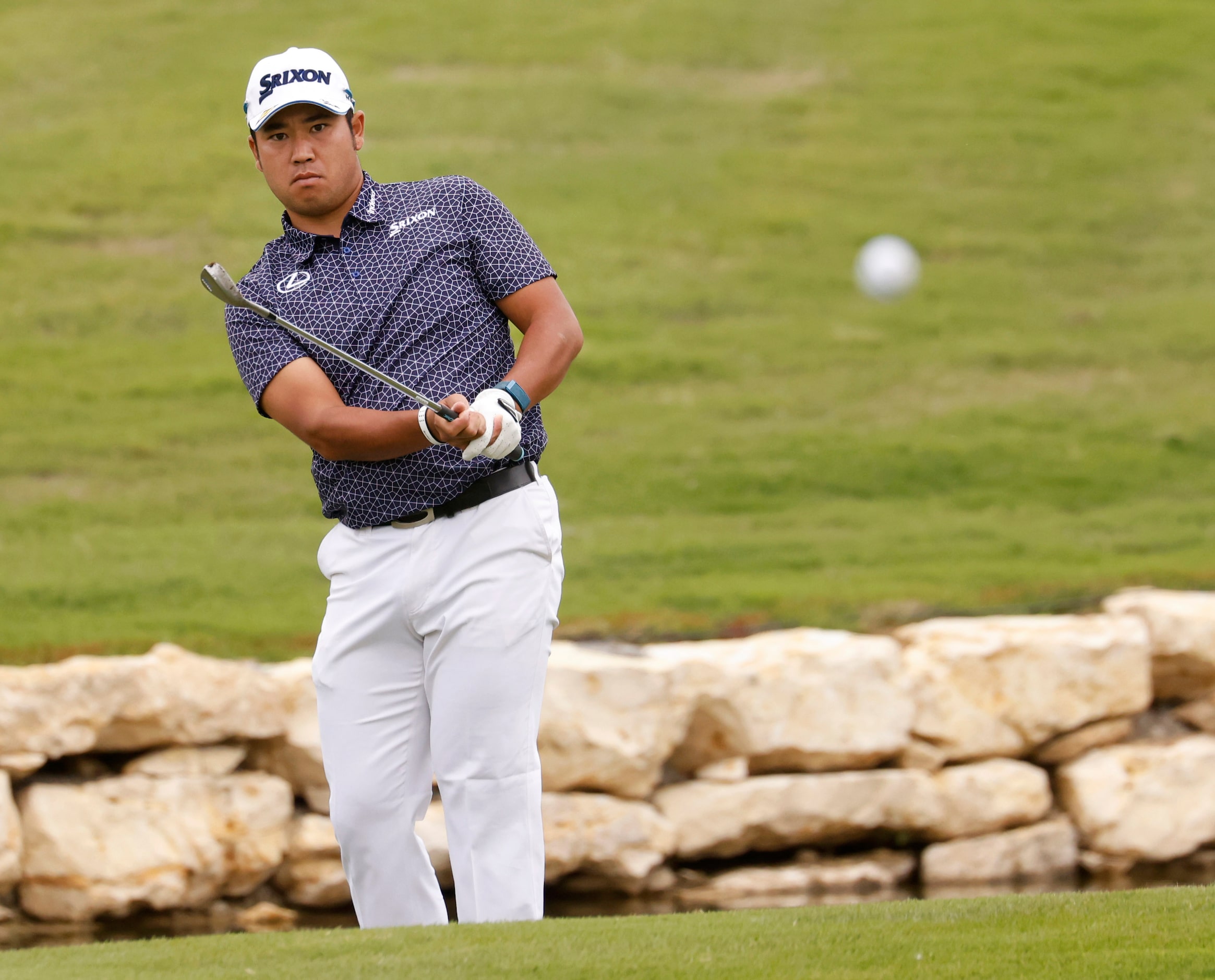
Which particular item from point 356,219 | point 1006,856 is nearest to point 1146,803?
point 1006,856

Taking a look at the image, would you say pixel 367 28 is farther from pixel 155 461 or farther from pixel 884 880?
pixel 884 880

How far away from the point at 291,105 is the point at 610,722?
3093 mm

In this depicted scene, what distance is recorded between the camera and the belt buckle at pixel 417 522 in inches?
140

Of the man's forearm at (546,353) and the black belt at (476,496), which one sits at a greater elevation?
the man's forearm at (546,353)

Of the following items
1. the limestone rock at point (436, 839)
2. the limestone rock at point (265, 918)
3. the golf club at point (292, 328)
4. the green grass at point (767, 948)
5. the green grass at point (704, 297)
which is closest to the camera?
the green grass at point (767, 948)

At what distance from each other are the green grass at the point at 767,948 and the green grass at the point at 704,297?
131 inches

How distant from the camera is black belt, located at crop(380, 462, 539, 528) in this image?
3.53 meters

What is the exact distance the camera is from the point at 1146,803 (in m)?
6.35

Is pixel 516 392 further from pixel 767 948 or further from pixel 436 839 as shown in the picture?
pixel 436 839

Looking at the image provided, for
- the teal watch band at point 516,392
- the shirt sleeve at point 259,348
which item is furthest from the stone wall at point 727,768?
the teal watch band at point 516,392

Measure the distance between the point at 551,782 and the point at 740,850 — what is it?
808 mm

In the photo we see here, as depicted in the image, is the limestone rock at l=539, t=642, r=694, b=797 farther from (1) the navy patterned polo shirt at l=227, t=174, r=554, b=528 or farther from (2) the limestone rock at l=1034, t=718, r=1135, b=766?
(1) the navy patterned polo shirt at l=227, t=174, r=554, b=528

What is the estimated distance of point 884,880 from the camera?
619 centimetres

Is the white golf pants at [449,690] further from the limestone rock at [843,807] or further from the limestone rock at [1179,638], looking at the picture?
the limestone rock at [1179,638]
